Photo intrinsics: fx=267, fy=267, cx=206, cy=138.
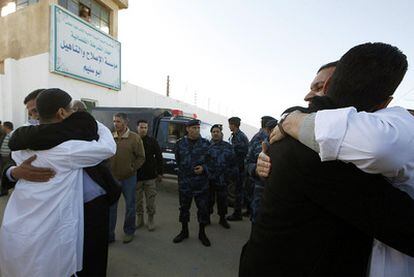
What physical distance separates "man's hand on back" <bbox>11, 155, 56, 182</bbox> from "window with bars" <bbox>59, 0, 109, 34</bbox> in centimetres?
1093

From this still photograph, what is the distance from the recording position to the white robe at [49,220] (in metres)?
1.52

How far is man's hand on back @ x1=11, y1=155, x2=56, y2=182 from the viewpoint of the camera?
1.56 m

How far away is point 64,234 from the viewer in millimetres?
1560

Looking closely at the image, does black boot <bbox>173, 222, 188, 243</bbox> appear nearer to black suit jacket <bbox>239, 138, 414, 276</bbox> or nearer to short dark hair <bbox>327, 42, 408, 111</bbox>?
black suit jacket <bbox>239, 138, 414, 276</bbox>

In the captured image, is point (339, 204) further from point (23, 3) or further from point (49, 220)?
point (23, 3)

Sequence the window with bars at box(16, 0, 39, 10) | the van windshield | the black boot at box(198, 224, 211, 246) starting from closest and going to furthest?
the black boot at box(198, 224, 211, 246) → the van windshield → the window with bars at box(16, 0, 39, 10)

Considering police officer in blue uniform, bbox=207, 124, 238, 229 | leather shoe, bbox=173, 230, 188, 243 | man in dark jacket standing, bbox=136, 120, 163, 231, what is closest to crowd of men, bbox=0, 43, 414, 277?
leather shoe, bbox=173, 230, 188, 243

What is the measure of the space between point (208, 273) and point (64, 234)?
1959mm

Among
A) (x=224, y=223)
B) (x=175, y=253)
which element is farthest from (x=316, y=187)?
(x=224, y=223)

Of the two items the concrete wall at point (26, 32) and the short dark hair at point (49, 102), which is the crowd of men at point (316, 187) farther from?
the concrete wall at point (26, 32)

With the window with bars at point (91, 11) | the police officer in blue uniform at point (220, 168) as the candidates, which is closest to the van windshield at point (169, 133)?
the police officer in blue uniform at point (220, 168)

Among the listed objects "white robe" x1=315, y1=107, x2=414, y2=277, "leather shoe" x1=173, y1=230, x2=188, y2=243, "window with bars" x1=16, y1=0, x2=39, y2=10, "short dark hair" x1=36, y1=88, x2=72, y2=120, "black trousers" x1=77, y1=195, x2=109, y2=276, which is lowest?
"leather shoe" x1=173, y1=230, x2=188, y2=243

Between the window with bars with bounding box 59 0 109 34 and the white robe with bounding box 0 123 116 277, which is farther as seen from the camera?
the window with bars with bounding box 59 0 109 34

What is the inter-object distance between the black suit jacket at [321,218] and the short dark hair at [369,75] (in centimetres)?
21
